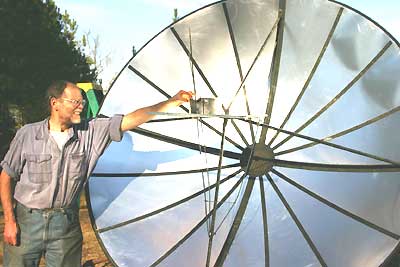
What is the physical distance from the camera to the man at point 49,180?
2.87 metres

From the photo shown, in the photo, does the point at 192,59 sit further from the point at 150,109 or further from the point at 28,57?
the point at 28,57

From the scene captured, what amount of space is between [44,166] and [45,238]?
1.44ft

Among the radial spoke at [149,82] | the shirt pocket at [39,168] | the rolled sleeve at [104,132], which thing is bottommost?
the shirt pocket at [39,168]

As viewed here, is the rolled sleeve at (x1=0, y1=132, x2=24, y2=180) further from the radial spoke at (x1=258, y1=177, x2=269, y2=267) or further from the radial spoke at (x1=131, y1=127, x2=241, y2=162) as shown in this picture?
the radial spoke at (x1=258, y1=177, x2=269, y2=267)

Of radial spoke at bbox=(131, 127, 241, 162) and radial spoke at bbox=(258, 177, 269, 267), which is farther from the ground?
radial spoke at bbox=(131, 127, 241, 162)

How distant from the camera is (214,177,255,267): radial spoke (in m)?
3.86

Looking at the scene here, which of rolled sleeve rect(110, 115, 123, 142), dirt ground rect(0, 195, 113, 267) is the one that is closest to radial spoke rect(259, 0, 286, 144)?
rolled sleeve rect(110, 115, 123, 142)

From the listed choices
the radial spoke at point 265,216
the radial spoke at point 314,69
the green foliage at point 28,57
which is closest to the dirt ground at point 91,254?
the radial spoke at point 265,216

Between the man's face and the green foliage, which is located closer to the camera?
the man's face

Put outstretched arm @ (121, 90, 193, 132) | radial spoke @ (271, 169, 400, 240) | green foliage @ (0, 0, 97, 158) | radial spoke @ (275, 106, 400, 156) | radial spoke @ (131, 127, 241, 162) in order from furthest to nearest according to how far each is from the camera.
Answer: green foliage @ (0, 0, 97, 158)
radial spoke @ (131, 127, 241, 162)
radial spoke @ (275, 106, 400, 156)
radial spoke @ (271, 169, 400, 240)
outstretched arm @ (121, 90, 193, 132)

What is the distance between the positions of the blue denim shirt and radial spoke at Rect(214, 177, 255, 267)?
142 cm

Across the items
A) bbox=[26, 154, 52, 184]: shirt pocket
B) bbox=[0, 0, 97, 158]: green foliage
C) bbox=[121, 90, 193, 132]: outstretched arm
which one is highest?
bbox=[0, 0, 97, 158]: green foliage

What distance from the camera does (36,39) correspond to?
50.6ft

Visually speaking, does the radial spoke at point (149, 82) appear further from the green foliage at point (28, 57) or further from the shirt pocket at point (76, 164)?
the green foliage at point (28, 57)
